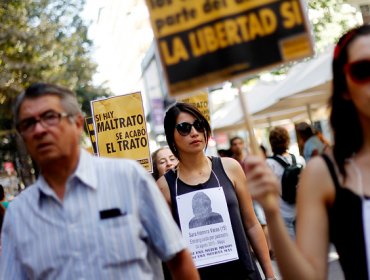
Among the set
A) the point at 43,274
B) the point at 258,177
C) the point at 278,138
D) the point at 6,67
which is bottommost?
the point at 43,274

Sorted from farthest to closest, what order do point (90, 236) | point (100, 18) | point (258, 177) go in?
point (100, 18), point (90, 236), point (258, 177)

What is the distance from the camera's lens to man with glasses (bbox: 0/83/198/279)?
2828mm

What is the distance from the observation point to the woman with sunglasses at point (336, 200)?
229 centimetres

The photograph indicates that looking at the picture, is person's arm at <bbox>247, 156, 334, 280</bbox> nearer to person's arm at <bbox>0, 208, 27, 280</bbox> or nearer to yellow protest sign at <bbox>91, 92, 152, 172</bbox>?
person's arm at <bbox>0, 208, 27, 280</bbox>

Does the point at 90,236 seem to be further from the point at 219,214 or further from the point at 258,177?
the point at 219,214

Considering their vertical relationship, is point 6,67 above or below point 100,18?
below

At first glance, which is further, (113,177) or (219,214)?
(219,214)

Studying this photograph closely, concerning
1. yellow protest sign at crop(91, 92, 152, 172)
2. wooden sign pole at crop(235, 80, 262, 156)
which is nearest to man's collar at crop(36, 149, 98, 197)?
wooden sign pole at crop(235, 80, 262, 156)

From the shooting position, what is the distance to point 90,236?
2824 millimetres

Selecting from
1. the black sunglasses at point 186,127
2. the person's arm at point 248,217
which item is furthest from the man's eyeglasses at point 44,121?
the black sunglasses at point 186,127

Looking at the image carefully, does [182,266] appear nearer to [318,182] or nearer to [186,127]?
[318,182]

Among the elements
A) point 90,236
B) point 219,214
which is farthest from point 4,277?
point 219,214

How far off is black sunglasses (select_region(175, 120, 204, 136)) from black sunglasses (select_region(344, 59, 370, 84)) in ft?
8.54

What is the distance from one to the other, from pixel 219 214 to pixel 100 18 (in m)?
87.0
